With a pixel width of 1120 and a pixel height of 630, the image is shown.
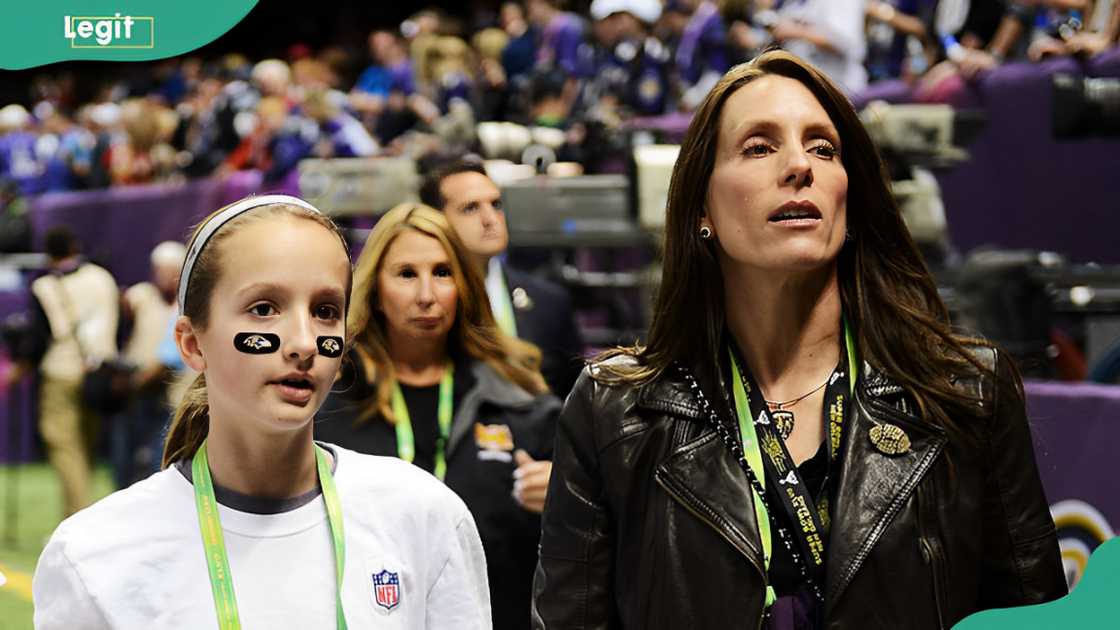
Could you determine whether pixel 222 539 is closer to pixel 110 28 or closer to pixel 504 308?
pixel 110 28

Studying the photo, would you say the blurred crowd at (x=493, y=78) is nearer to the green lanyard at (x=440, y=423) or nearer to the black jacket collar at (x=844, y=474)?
the green lanyard at (x=440, y=423)

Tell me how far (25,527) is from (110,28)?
25.3ft

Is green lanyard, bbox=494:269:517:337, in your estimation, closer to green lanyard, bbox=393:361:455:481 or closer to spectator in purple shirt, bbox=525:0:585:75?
green lanyard, bbox=393:361:455:481

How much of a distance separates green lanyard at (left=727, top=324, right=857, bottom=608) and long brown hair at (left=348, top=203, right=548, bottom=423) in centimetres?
161

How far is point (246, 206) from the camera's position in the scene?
2.25 m

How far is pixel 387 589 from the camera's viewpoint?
7.04 ft

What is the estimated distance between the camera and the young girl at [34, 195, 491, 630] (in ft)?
6.78

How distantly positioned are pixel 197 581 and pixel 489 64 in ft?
34.2

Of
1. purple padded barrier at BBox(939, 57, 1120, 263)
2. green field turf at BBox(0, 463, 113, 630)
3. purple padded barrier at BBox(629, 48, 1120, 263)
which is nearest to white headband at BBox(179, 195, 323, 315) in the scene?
green field turf at BBox(0, 463, 113, 630)

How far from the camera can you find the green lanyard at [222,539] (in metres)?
2.05

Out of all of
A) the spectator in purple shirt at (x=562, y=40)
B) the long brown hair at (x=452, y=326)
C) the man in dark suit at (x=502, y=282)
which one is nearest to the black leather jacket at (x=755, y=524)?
the long brown hair at (x=452, y=326)

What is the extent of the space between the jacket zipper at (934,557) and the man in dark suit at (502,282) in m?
2.43

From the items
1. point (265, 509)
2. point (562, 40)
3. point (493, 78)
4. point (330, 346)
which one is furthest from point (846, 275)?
point (562, 40)

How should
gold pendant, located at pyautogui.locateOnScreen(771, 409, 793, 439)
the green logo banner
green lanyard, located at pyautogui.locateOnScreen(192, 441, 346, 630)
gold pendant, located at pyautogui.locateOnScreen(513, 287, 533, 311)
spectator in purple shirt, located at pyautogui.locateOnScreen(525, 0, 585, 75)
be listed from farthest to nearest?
spectator in purple shirt, located at pyautogui.locateOnScreen(525, 0, 585, 75) < gold pendant, located at pyautogui.locateOnScreen(513, 287, 533, 311) < the green logo banner < gold pendant, located at pyautogui.locateOnScreen(771, 409, 793, 439) < green lanyard, located at pyautogui.locateOnScreen(192, 441, 346, 630)
